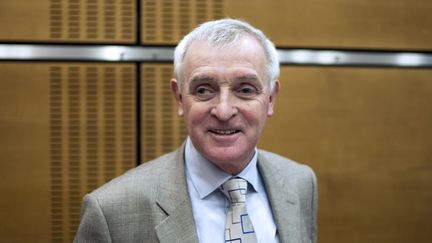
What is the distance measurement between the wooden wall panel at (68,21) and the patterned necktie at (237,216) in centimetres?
122

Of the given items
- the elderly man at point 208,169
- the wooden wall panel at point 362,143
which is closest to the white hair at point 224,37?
the elderly man at point 208,169

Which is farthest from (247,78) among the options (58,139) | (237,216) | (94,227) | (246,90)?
(58,139)

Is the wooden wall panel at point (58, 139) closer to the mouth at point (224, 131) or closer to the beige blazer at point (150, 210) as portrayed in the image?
the beige blazer at point (150, 210)

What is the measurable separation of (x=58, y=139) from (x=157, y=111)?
0.55 m

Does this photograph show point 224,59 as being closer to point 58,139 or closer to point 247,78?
point 247,78

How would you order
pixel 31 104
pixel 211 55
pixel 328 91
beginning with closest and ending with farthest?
pixel 211 55 < pixel 31 104 < pixel 328 91

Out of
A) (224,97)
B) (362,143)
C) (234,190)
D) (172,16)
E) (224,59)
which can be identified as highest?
(172,16)

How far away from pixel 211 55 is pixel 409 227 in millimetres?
1946

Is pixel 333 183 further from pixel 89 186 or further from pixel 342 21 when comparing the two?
pixel 89 186

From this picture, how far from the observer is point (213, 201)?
1.37m

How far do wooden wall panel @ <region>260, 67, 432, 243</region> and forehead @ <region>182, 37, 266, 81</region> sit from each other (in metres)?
1.10

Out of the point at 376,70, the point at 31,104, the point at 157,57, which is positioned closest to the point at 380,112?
the point at 376,70

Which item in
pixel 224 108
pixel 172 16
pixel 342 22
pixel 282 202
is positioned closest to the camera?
pixel 224 108

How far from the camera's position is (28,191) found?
2.16 m
